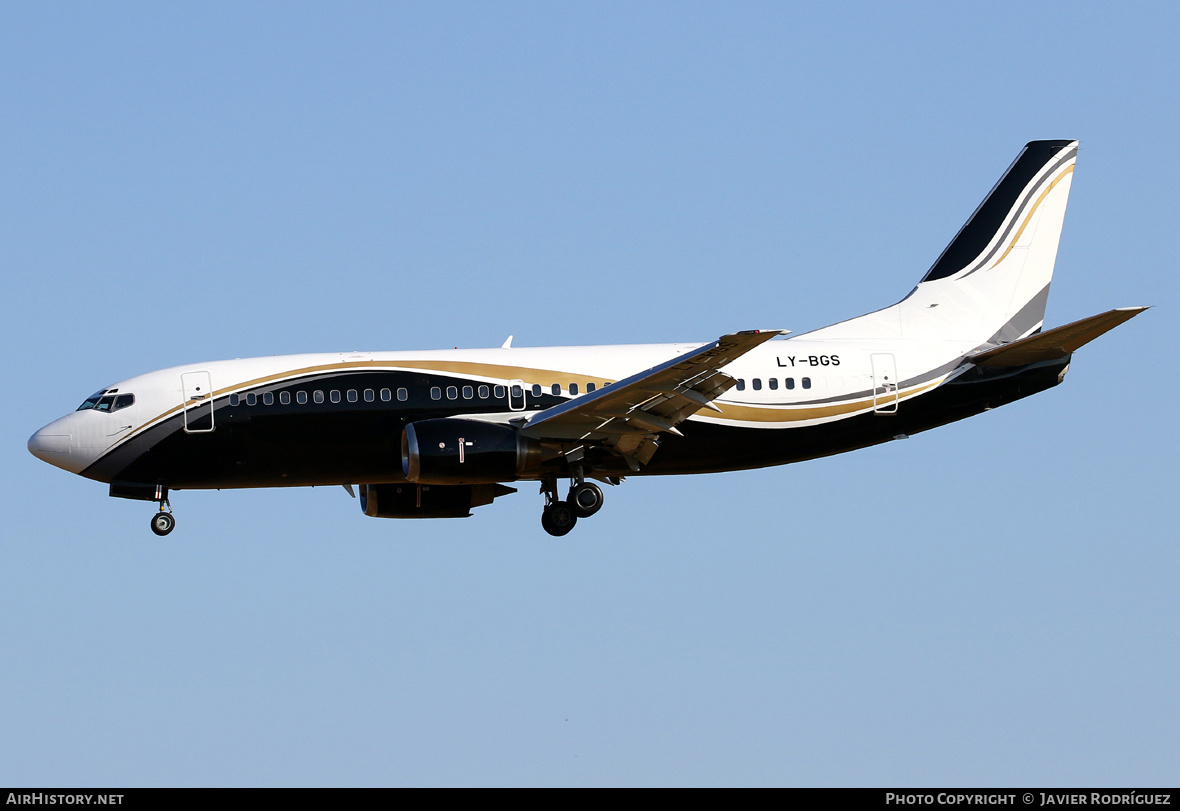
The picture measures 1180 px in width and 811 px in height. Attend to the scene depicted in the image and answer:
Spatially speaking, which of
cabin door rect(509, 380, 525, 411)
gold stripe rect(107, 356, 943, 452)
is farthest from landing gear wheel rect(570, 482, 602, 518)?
gold stripe rect(107, 356, 943, 452)

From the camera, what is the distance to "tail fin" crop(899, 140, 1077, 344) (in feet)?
134

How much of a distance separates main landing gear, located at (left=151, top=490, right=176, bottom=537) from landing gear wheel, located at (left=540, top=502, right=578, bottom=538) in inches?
376

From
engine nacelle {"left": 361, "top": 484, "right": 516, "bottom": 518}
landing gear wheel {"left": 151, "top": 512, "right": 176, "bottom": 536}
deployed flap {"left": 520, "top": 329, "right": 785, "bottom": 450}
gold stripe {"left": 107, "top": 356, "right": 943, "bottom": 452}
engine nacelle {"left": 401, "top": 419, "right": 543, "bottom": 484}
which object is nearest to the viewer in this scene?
deployed flap {"left": 520, "top": 329, "right": 785, "bottom": 450}

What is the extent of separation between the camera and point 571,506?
3838cm

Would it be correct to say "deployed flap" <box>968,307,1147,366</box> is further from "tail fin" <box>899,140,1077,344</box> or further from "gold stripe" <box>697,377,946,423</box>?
"gold stripe" <box>697,377,946,423</box>

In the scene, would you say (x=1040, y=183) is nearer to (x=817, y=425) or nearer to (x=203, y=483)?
(x=817, y=425)

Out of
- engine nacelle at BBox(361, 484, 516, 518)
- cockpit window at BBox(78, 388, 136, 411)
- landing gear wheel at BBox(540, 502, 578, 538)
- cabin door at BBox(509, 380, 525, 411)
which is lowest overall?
landing gear wheel at BBox(540, 502, 578, 538)

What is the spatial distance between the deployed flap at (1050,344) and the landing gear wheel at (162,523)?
833 inches

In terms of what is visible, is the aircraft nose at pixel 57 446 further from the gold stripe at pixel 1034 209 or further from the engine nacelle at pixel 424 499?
the gold stripe at pixel 1034 209

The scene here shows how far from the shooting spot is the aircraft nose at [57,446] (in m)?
38.0

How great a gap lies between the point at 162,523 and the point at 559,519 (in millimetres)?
10104

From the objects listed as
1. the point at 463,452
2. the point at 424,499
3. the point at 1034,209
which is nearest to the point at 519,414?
the point at 463,452

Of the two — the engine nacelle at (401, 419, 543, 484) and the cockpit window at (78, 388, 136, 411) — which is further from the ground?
the cockpit window at (78, 388, 136, 411)

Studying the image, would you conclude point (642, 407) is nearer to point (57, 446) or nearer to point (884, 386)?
point (884, 386)
